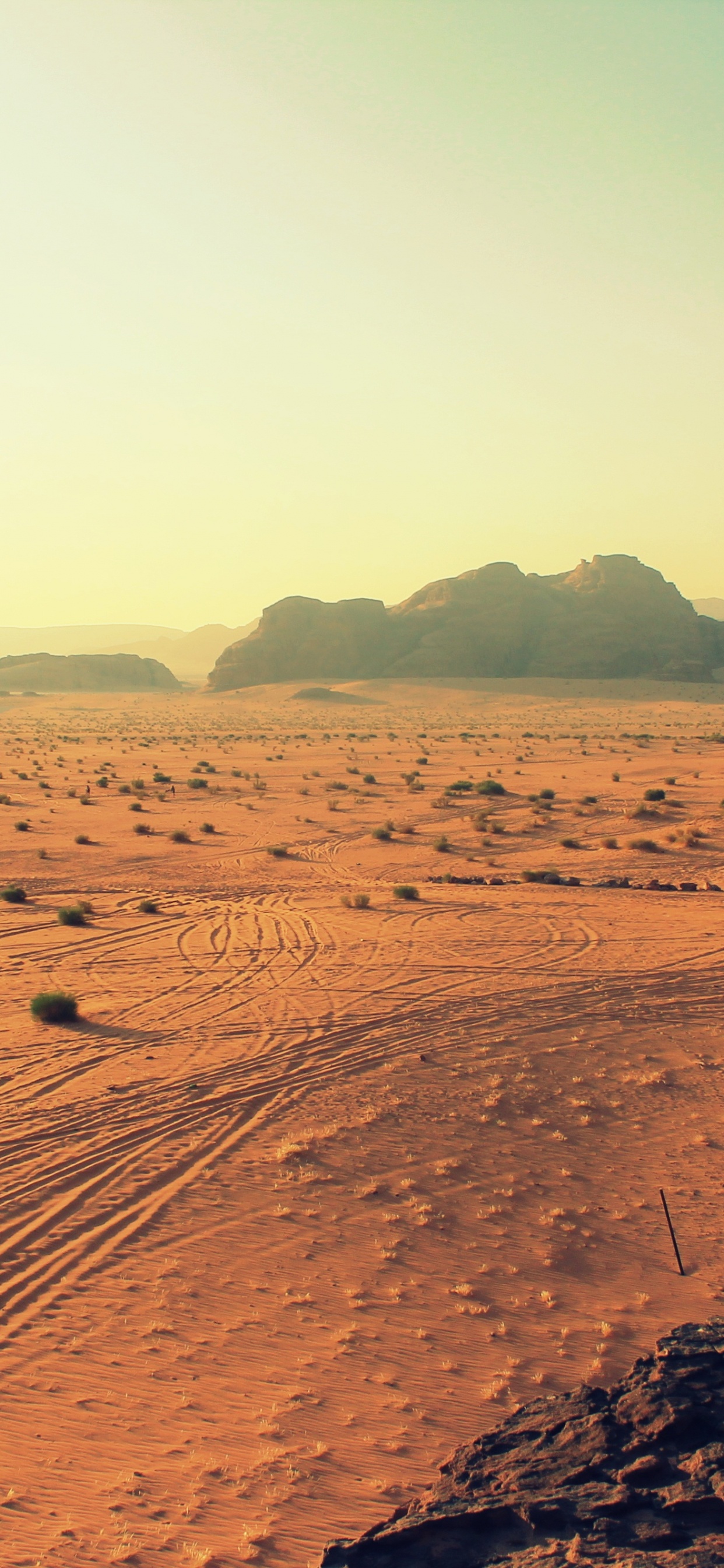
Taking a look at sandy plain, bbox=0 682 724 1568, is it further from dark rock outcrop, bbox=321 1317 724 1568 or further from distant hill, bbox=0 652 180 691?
distant hill, bbox=0 652 180 691

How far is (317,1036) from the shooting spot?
11078 millimetres

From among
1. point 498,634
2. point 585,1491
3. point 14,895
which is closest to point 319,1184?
point 585,1491

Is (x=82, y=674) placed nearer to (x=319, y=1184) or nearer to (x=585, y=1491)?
(x=319, y=1184)

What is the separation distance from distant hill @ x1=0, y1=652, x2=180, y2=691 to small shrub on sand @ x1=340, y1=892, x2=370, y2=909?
122799 millimetres

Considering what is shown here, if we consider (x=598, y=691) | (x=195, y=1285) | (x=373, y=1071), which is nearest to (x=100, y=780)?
(x=373, y=1071)

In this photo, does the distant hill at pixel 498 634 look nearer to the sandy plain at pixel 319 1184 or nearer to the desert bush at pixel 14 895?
the sandy plain at pixel 319 1184

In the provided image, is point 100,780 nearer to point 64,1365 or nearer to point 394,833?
point 394,833

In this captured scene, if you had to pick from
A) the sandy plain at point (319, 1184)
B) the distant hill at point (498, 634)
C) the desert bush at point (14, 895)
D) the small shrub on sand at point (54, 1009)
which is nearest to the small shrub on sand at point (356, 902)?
the sandy plain at point (319, 1184)

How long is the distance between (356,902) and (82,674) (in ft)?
427

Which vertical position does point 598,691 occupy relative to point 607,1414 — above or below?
above

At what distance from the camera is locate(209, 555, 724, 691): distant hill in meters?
107

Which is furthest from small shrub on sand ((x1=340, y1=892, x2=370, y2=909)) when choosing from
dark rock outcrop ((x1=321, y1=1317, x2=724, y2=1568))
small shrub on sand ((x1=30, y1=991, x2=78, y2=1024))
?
dark rock outcrop ((x1=321, y1=1317, x2=724, y2=1568))

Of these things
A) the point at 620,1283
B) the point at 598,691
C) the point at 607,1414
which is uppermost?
the point at 598,691

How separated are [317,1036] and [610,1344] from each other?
5.40m
